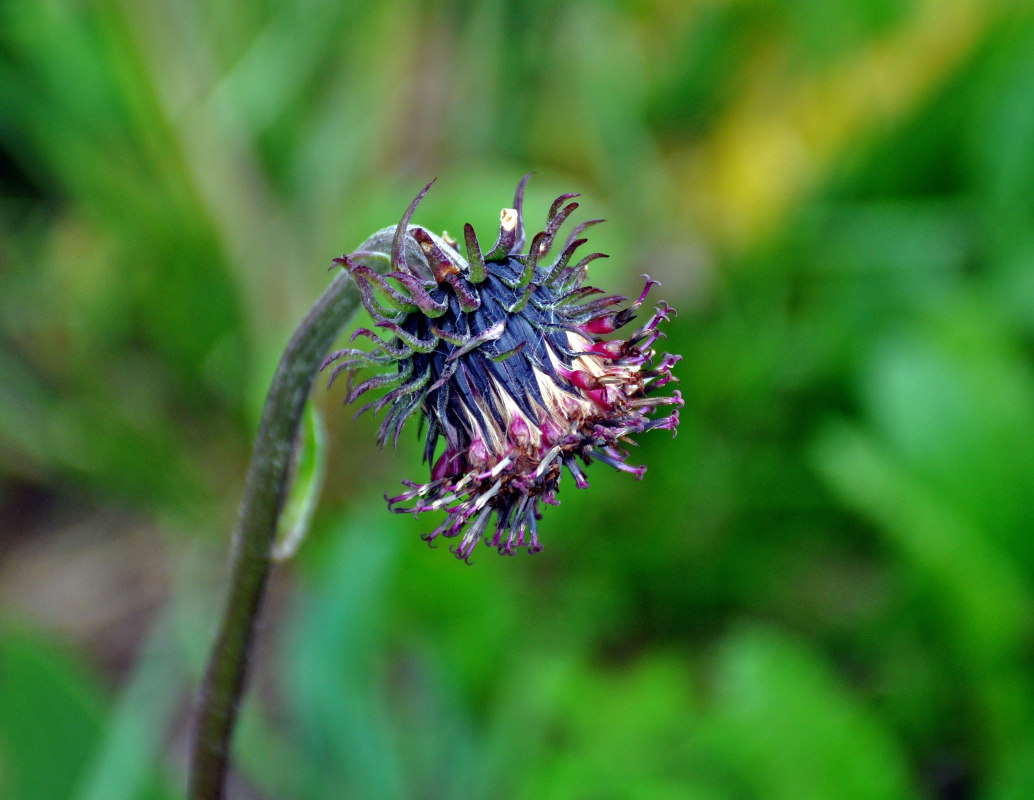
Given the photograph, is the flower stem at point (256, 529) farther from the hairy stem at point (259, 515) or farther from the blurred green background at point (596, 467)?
the blurred green background at point (596, 467)

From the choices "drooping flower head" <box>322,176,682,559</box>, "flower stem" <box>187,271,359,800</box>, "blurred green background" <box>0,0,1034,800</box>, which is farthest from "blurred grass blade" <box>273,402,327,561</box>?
"blurred green background" <box>0,0,1034,800</box>

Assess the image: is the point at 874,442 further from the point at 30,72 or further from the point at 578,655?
the point at 30,72

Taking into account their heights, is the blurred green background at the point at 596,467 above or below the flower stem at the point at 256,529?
above

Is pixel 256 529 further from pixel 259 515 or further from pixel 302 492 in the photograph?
pixel 302 492

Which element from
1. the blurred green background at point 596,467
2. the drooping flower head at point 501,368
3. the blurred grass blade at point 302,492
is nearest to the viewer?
the drooping flower head at point 501,368

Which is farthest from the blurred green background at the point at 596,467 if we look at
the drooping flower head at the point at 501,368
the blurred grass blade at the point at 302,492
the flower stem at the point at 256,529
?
the drooping flower head at the point at 501,368

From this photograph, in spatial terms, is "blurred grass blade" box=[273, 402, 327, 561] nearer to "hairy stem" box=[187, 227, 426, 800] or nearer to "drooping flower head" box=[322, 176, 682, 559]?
"hairy stem" box=[187, 227, 426, 800]

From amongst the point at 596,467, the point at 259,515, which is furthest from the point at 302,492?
the point at 596,467
